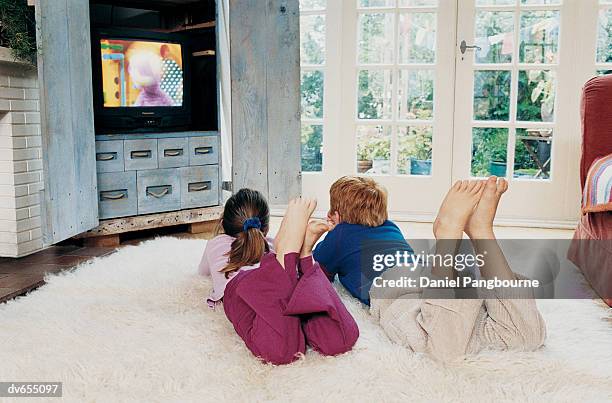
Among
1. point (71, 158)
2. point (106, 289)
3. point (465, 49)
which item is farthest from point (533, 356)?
point (465, 49)

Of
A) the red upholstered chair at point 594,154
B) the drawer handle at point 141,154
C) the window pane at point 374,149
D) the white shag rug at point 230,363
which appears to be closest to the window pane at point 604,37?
the red upholstered chair at point 594,154

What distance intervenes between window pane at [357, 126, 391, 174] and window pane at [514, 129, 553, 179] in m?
0.75

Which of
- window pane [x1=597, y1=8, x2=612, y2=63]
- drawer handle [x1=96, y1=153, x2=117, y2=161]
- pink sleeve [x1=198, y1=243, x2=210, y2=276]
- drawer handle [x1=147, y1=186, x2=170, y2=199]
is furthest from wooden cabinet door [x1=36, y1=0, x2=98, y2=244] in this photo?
window pane [x1=597, y1=8, x2=612, y2=63]

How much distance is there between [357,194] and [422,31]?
2.30 meters

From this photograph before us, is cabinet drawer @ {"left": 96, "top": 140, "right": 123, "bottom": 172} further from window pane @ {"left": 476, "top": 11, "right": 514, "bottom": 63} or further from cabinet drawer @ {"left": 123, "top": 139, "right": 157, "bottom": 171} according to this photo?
window pane @ {"left": 476, "top": 11, "right": 514, "bottom": 63}

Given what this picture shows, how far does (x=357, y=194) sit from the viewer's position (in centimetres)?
221

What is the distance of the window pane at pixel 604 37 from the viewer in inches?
157

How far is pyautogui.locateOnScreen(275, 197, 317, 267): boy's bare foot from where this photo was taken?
1.90 metres

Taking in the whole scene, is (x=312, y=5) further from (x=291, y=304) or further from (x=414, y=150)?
(x=291, y=304)

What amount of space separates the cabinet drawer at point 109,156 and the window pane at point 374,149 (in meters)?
1.50

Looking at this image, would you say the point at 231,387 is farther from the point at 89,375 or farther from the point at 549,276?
the point at 549,276

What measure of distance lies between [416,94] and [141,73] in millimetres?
1603

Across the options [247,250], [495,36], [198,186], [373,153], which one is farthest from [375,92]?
[247,250]

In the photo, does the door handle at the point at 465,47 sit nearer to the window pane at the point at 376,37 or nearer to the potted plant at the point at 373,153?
the window pane at the point at 376,37
